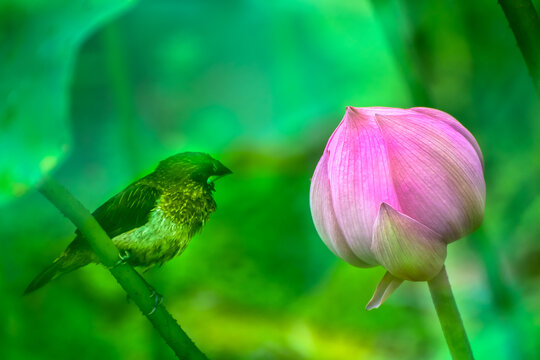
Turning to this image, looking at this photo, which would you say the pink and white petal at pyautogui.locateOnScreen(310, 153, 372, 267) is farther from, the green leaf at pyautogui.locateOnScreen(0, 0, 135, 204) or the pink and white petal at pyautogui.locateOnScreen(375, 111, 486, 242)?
the green leaf at pyautogui.locateOnScreen(0, 0, 135, 204)

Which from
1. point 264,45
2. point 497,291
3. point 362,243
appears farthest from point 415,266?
point 264,45

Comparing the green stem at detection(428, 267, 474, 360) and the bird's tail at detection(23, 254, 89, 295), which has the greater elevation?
the bird's tail at detection(23, 254, 89, 295)

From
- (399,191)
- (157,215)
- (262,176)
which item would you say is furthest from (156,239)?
(262,176)

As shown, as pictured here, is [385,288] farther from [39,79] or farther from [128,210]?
[39,79]

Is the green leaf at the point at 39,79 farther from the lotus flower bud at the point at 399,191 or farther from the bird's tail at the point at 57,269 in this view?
the lotus flower bud at the point at 399,191

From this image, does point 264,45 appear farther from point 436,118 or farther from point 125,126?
point 436,118

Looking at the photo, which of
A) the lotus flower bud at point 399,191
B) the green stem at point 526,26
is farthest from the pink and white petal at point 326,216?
the green stem at point 526,26

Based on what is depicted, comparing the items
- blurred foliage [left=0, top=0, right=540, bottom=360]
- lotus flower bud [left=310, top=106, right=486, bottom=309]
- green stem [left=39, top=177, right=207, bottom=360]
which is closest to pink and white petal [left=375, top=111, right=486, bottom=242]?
lotus flower bud [left=310, top=106, right=486, bottom=309]
